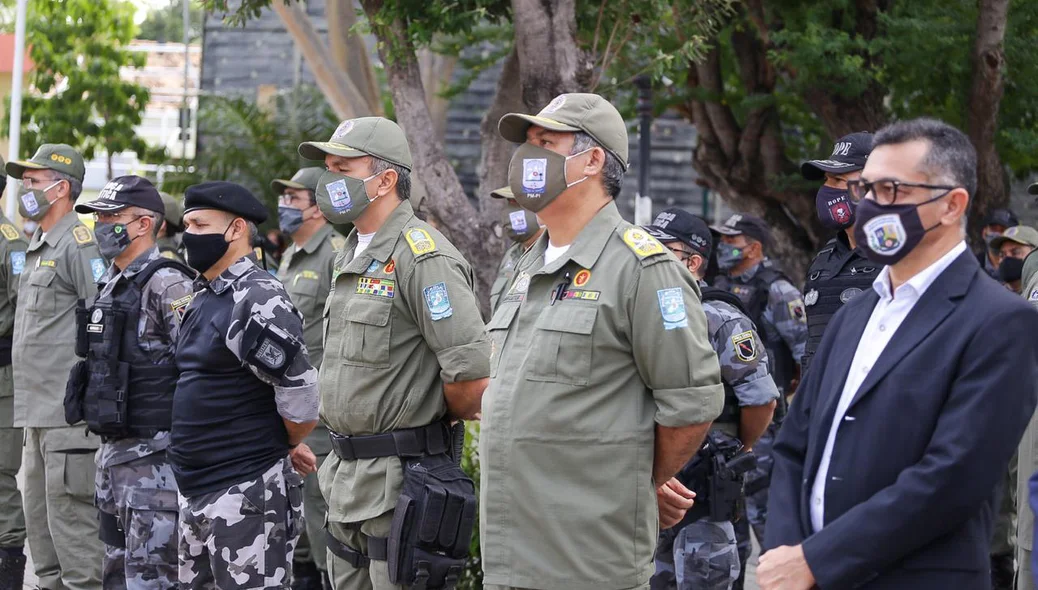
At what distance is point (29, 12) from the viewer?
15.9 meters

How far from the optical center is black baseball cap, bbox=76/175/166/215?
6129mm

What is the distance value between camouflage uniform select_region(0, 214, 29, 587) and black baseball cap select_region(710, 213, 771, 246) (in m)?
4.39

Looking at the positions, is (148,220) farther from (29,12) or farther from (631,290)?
(29,12)

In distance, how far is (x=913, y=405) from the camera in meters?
2.98

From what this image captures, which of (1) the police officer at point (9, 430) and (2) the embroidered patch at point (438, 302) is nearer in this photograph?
(2) the embroidered patch at point (438, 302)

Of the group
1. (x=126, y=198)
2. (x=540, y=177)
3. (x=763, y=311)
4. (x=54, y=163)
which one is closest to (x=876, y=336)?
(x=540, y=177)

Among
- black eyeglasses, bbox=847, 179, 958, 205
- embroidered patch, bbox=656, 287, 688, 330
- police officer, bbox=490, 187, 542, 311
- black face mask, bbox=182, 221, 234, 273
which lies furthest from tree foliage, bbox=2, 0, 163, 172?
black eyeglasses, bbox=847, 179, 958, 205

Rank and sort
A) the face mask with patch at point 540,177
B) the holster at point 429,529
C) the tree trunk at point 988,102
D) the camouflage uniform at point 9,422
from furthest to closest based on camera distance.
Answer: the tree trunk at point 988,102 → the camouflage uniform at point 9,422 → the holster at point 429,529 → the face mask with patch at point 540,177

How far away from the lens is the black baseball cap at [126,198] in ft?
20.1

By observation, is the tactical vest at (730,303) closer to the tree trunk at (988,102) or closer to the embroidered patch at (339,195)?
the embroidered patch at (339,195)

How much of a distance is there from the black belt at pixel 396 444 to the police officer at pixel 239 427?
21cm

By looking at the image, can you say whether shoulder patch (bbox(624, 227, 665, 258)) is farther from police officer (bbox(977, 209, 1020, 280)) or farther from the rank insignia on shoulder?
police officer (bbox(977, 209, 1020, 280))

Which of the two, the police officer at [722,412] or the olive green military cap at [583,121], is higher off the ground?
the olive green military cap at [583,121]

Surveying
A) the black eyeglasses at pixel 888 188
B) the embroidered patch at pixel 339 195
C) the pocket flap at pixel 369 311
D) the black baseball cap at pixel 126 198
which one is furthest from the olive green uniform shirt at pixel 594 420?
the black baseball cap at pixel 126 198
